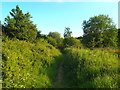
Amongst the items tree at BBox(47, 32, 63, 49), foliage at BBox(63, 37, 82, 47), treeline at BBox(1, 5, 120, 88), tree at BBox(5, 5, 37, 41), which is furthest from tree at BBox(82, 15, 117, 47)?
tree at BBox(47, 32, 63, 49)

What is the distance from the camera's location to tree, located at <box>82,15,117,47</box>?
21.0 metres

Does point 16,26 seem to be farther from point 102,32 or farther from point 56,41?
point 56,41

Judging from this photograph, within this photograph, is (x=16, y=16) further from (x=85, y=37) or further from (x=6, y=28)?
(x=85, y=37)

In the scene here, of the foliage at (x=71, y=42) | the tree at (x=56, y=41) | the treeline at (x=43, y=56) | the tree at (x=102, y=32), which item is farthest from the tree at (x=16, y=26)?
the tree at (x=56, y=41)

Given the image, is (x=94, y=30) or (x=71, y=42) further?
(x=71, y=42)

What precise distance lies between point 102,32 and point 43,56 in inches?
648

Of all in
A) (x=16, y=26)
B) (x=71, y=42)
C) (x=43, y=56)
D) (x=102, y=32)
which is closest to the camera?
(x=43, y=56)

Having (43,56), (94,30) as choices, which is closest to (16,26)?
(43,56)

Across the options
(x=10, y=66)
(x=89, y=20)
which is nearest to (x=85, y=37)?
(x=89, y=20)

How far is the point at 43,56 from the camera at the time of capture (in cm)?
1000

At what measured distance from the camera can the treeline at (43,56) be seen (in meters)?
4.87

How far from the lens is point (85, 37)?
23219mm

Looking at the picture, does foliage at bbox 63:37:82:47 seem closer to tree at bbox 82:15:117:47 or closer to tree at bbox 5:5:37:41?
tree at bbox 82:15:117:47

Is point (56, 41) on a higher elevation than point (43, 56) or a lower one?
higher
